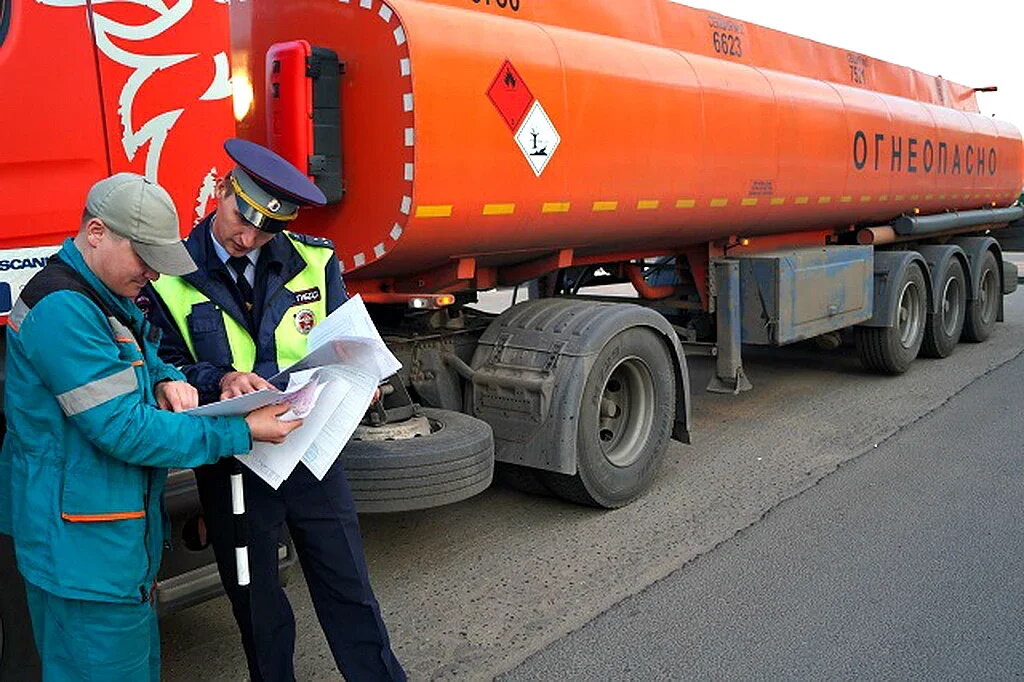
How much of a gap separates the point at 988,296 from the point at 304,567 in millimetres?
9483

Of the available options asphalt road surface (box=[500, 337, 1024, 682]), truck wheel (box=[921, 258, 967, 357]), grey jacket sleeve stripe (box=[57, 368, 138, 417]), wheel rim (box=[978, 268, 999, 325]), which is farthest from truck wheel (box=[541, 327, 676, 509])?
wheel rim (box=[978, 268, 999, 325])

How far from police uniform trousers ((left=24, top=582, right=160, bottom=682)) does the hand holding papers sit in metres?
0.47

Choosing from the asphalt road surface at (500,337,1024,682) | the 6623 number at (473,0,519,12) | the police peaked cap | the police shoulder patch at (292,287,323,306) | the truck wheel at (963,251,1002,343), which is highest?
the 6623 number at (473,0,519,12)

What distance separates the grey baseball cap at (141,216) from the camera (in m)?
2.03

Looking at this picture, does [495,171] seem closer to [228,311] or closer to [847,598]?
[228,311]

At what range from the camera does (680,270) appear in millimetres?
6711

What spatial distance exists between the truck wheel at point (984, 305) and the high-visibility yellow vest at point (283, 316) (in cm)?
861

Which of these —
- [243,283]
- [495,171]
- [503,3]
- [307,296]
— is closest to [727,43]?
[503,3]

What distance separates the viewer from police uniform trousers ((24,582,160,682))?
7.04 ft

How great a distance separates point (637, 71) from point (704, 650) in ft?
9.42

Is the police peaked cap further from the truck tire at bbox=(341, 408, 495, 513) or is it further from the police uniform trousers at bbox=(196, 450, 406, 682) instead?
the truck tire at bbox=(341, 408, 495, 513)

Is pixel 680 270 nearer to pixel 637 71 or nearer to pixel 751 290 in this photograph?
pixel 751 290

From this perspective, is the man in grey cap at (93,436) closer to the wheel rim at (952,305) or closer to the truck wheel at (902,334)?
the truck wheel at (902,334)

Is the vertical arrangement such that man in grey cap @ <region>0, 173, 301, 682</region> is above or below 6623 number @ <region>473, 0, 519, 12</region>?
below
